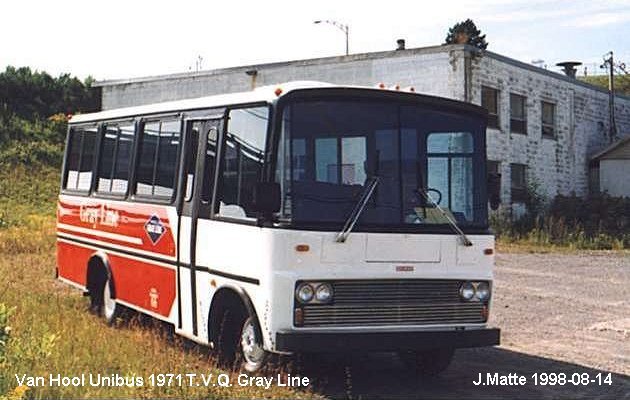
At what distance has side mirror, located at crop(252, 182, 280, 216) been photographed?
7.49m

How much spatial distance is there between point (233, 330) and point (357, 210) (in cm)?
172

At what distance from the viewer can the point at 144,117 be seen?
1060 centimetres

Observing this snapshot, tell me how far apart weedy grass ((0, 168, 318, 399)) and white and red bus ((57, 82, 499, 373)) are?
417 mm

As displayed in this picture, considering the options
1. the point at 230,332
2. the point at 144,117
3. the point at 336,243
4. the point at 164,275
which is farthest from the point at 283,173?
the point at 144,117

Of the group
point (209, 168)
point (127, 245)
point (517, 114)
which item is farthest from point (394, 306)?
point (517, 114)

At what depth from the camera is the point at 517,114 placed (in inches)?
1196

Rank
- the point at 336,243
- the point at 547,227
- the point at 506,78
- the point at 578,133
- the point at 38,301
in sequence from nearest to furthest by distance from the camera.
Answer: the point at 336,243
the point at 38,301
the point at 547,227
the point at 506,78
the point at 578,133

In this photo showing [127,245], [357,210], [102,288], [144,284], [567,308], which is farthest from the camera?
[567,308]

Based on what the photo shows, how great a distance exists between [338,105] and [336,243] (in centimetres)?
127

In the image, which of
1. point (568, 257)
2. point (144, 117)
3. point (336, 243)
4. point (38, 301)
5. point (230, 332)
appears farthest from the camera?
point (568, 257)

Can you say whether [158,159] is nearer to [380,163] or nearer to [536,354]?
[380,163]

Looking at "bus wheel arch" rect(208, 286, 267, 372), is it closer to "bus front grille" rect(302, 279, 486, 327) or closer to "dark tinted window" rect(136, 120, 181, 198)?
"bus front grille" rect(302, 279, 486, 327)

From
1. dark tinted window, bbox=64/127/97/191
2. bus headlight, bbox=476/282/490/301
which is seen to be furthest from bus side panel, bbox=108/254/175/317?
bus headlight, bbox=476/282/490/301

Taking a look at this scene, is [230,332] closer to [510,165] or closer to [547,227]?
[547,227]
